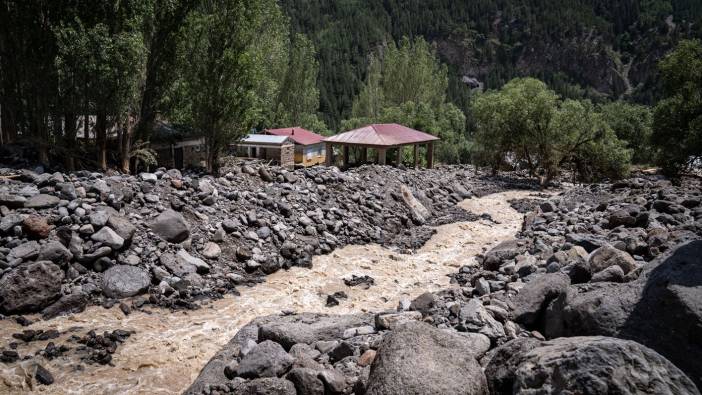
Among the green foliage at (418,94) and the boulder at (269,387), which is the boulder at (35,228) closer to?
the boulder at (269,387)

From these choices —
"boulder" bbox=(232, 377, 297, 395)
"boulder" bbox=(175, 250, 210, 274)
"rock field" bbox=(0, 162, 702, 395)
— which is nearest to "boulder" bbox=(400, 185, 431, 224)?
"rock field" bbox=(0, 162, 702, 395)

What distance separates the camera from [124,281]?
10125 millimetres

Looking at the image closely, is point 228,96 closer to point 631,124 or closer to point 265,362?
point 265,362

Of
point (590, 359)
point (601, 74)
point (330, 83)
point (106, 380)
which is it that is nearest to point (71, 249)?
point (106, 380)

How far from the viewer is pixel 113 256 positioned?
10.7m

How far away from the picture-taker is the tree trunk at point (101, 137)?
1631 centimetres

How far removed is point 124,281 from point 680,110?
44.0 ft

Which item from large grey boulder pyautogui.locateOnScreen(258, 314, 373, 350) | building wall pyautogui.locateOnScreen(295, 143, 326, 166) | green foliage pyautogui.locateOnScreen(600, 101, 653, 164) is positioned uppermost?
green foliage pyautogui.locateOnScreen(600, 101, 653, 164)

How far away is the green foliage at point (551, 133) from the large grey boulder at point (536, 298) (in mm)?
20945

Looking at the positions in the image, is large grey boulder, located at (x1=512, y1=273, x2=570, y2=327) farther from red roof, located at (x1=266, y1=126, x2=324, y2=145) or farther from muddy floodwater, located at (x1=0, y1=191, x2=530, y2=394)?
red roof, located at (x1=266, y1=126, x2=324, y2=145)

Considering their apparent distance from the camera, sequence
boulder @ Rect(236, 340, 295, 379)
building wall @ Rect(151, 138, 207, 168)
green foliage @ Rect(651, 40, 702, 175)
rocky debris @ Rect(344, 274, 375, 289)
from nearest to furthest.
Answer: boulder @ Rect(236, 340, 295, 379) → rocky debris @ Rect(344, 274, 375, 289) → green foliage @ Rect(651, 40, 702, 175) → building wall @ Rect(151, 138, 207, 168)

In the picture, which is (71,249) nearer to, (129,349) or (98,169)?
(129,349)

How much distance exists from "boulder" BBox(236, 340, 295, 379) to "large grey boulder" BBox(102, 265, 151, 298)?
5065 millimetres

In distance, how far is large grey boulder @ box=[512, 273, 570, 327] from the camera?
656 cm
